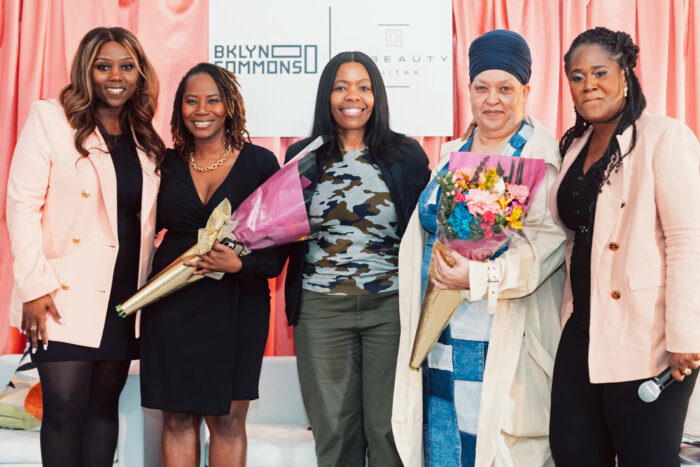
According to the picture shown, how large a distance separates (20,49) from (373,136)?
2.30 metres

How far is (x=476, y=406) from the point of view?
2176 mm

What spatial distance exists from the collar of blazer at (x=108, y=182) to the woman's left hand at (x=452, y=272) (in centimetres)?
104

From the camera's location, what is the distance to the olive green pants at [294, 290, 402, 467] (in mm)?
2388

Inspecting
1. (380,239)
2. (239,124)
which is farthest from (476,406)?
(239,124)

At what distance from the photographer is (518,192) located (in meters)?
1.95

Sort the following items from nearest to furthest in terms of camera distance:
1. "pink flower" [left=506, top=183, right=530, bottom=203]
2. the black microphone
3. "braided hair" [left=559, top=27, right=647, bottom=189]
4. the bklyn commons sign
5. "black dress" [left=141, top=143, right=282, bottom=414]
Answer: the black microphone
"braided hair" [left=559, top=27, right=647, bottom=189]
"pink flower" [left=506, top=183, right=530, bottom=203]
"black dress" [left=141, top=143, right=282, bottom=414]
the bklyn commons sign

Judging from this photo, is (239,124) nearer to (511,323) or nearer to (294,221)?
(294,221)

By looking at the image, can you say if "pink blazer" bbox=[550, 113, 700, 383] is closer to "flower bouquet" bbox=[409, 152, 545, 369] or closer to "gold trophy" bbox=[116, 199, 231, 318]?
"flower bouquet" bbox=[409, 152, 545, 369]

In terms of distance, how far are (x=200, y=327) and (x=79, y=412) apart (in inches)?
18.8

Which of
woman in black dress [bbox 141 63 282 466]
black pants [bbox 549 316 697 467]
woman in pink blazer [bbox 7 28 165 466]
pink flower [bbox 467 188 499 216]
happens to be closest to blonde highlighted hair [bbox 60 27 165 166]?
woman in pink blazer [bbox 7 28 165 466]

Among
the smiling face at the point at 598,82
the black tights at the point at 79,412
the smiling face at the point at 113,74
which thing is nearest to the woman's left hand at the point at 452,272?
the smiling face at the point at 598,82

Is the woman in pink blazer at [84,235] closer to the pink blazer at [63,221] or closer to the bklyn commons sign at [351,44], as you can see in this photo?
the pink blazer at [63,221]

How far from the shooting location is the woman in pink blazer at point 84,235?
2096 mm

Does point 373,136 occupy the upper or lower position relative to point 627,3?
lower
